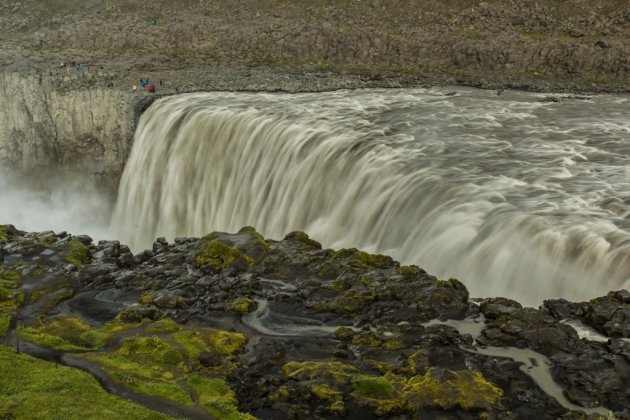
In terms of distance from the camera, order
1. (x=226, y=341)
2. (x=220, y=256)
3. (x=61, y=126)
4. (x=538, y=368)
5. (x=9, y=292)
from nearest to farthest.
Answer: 1. (x=538, y=368)
2. (x=226, y=341)
3. (x=9, y=292)
4. (x=220, y=256)
5. (x=61, y=126)

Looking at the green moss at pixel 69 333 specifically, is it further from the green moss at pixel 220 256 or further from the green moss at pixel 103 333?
the green moss at pixel 220 256

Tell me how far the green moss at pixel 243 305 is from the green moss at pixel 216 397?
3.52 m

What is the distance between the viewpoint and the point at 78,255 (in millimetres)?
23609

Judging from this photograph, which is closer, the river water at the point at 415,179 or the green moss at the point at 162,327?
the green moss at the point at 162,327

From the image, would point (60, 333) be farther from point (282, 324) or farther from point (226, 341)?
point (282, 324)

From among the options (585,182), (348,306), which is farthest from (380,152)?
(348,306)

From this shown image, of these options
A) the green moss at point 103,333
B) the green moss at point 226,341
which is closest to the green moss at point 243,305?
the green moss at point 226,341

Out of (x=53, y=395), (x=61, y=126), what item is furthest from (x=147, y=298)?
(x=61, y=126)

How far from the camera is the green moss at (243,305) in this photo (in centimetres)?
1886

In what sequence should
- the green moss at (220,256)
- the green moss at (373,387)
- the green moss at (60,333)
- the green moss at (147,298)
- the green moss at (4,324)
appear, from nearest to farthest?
the green moss at (373,387) → the green moss at (60,333) → the green moss at (4,324) → the green moss at (147,298) → the green moss at (220,256)

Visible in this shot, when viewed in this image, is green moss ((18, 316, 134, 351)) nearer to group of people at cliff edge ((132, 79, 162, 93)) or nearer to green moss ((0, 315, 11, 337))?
green moss ((0, 315, 11, 337))

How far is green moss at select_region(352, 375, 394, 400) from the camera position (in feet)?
46.7

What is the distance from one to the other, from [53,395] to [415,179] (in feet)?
52.0

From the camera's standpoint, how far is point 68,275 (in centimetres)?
2212
